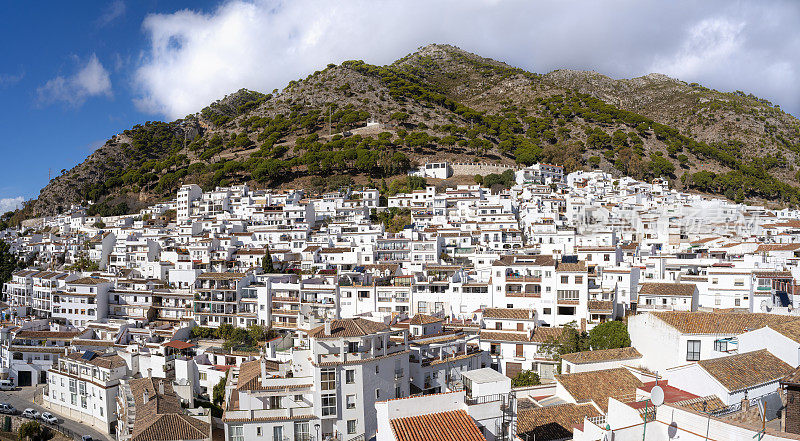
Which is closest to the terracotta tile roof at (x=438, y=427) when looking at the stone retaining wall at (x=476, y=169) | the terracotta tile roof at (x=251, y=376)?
the terracotta tile roof at (x=251, y=376)

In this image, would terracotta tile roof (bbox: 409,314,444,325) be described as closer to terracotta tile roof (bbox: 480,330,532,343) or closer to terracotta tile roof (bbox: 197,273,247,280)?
terracotta tile roof (bbox: 480,330,532,343)

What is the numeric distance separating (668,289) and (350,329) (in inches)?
567

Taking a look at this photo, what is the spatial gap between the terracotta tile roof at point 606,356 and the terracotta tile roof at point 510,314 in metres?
6.06

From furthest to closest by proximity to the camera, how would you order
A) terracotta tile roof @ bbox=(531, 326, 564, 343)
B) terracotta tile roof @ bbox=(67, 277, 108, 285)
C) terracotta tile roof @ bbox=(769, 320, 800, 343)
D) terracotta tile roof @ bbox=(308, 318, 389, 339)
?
terracotta tile roof @ bbox=(67, 277, 108, 285) < terracotta tile roof @ bbox=(531, 326, 564, 343) < terracotta tile roof @ bbox=(308, 318, 389, 339) < terracotta tile roof @ bbox=(769, 320, 800, 343)

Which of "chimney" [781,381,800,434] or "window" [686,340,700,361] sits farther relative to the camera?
"window" [686,340,700,361]

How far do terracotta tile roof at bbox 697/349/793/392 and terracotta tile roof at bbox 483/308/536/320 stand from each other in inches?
490

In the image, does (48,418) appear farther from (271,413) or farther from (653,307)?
(653,307)

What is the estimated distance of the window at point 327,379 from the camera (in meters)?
17.1

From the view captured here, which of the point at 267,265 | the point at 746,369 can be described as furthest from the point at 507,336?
the point at 267,265


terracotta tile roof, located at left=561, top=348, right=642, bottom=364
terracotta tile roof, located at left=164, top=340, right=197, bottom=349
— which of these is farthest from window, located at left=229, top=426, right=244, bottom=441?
terracotta tile roof, located at left=561, top=348, right=642, bottom=364

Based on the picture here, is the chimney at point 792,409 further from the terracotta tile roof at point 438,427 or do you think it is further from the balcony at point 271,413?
the balcony at point 271,413

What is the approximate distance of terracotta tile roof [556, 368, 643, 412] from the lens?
14980 mm

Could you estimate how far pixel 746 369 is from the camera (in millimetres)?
11359

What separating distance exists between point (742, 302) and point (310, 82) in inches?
3409
